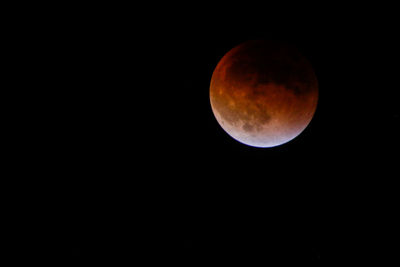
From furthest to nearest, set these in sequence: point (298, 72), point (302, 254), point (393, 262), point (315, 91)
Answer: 1. point (302, 254)
2. point (393, 262)
3. point (315, 91)
4. point (298, 72)

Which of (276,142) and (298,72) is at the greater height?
(298,72)

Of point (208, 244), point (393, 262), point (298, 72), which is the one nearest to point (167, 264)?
point (208, 244)

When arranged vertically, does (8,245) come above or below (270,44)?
below

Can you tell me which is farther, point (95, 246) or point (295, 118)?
point (95, 246)

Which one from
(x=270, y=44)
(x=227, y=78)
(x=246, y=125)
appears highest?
(x=270, y=44)

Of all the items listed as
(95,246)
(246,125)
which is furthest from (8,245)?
(246,125)

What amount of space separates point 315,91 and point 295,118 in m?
0.61

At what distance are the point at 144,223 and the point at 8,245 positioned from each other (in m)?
4.68

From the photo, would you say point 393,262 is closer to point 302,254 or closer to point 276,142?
point 302,254

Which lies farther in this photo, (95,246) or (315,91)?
(95,246)

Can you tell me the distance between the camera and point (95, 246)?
10344 mm

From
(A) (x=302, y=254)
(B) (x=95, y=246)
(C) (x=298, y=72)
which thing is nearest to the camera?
(C) (x=298, y=72)

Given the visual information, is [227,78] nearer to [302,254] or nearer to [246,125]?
[246,125]

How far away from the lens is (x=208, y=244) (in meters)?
10.4
